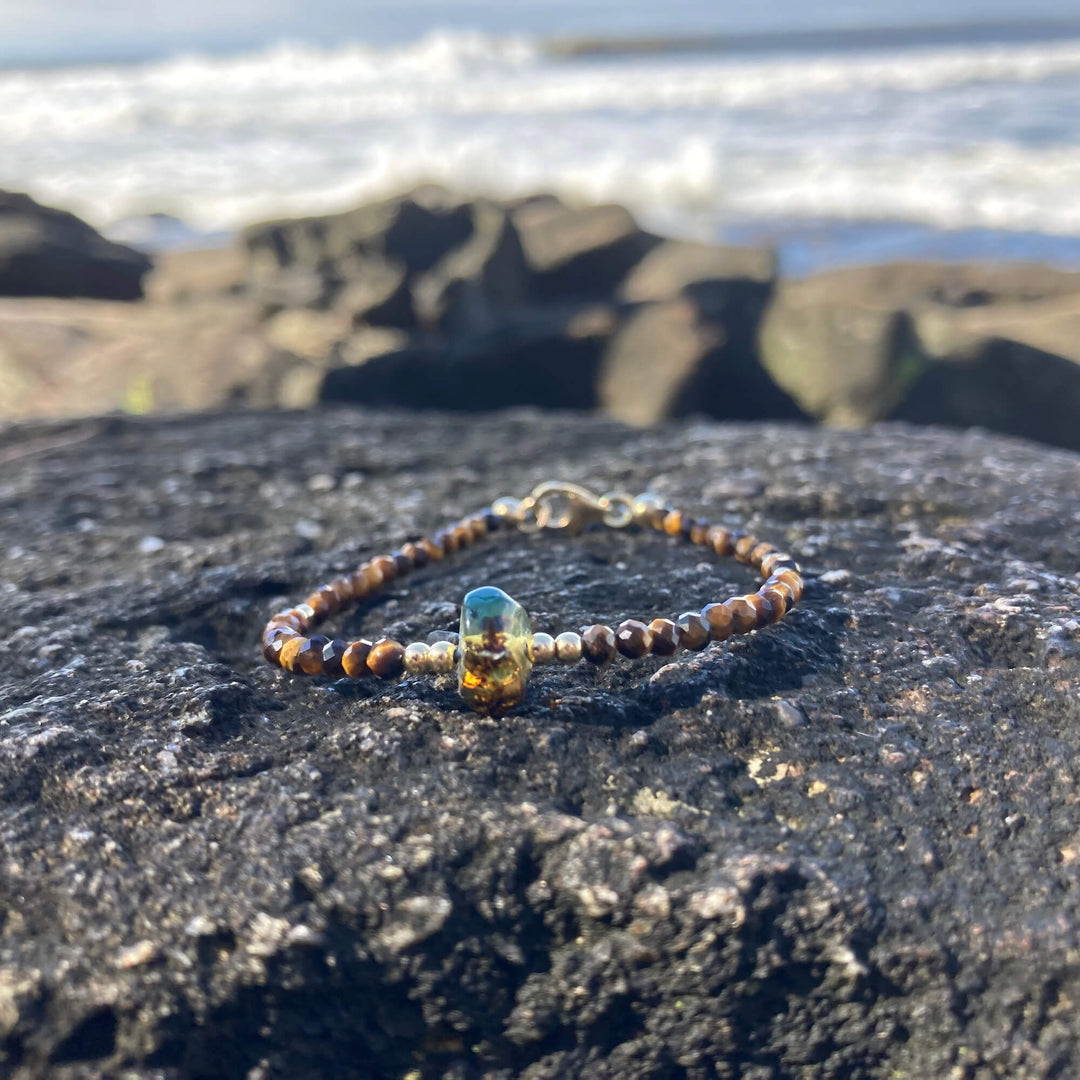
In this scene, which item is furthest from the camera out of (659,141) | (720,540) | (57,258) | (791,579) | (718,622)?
(659,141)

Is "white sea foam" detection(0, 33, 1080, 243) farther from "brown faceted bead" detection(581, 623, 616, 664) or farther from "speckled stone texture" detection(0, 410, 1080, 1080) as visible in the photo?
"brown faceted bead" detection(581, 623, 616, 664)

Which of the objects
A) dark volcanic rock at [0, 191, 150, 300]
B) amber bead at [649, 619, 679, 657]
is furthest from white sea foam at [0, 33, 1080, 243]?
amber bead at [649, 619, 679, 657]

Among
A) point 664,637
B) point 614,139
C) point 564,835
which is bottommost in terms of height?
point 564,835

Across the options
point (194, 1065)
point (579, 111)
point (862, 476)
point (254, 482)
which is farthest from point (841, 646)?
point (579, 111)

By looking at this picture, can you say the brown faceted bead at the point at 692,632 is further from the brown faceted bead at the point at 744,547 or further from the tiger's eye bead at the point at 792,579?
the brown faceted bead at the point at 744,547

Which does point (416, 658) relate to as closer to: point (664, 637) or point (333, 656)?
point (333, 656)

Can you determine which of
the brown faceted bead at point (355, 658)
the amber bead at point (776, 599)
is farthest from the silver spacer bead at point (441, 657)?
the amber bead at point (776, 599)

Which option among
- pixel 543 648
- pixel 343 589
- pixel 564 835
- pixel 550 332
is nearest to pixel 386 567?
pixel 343 589
